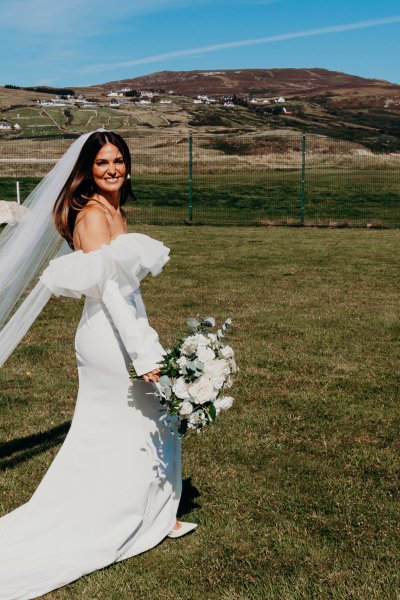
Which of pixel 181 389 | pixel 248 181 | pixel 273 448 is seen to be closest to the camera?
pixel 181 389

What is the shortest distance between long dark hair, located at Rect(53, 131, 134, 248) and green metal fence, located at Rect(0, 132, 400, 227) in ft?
52.6

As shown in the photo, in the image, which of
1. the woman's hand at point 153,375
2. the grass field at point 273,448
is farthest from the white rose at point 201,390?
the grass field at point 273,448

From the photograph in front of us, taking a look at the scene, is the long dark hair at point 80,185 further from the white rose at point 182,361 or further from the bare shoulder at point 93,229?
the white rose at point 182,361

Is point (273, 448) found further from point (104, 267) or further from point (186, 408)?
point (104, 267)

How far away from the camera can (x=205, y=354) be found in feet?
13.2

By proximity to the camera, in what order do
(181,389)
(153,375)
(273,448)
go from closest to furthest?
(181,389) < (153,375) < (273,448)

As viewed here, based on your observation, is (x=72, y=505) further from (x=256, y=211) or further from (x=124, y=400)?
(x=256, y=211)

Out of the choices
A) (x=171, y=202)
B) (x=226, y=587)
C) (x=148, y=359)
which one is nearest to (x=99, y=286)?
(x=148, y=359)

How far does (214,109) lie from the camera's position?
14062 centimetres

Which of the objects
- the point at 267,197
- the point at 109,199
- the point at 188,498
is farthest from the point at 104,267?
the point at 267,197

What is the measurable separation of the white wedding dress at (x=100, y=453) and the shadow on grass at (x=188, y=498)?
2.38 feet

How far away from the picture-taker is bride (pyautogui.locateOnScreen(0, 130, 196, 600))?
4.20 meters

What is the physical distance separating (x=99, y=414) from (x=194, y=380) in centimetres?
73

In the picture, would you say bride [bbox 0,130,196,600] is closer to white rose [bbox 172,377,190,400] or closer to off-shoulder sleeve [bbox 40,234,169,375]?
off-shoulder sleeve [bbox 40,234,169,375]
